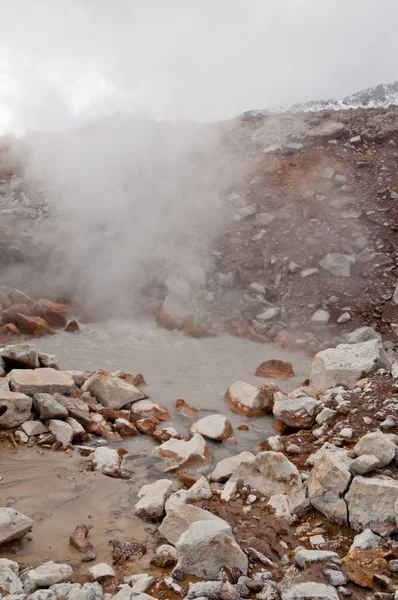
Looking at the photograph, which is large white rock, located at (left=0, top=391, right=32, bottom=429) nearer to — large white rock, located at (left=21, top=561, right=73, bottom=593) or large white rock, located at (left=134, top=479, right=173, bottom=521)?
large white rock, located at (left=134, top=479, right=173, bottom=521)

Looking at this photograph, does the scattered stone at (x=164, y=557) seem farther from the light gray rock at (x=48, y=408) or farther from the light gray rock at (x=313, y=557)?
the light gray rock at (x=48, y=408)

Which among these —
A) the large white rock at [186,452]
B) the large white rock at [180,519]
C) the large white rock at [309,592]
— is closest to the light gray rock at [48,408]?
the large white rock at [186,452]

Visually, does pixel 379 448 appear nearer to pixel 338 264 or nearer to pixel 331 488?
pixel 331 488

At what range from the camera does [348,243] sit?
31.8ft

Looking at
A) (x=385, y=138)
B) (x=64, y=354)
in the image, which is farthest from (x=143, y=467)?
(x=385, y=138)

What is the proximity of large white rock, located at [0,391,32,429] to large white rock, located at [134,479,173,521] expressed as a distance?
1.45 metres

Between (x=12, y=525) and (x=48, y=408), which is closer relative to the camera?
(x=12, y=525)

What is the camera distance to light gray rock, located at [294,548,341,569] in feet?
8.75

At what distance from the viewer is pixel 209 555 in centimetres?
265

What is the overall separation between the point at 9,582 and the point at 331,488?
1912 millimetres

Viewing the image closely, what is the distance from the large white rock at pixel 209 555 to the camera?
2.65 meters

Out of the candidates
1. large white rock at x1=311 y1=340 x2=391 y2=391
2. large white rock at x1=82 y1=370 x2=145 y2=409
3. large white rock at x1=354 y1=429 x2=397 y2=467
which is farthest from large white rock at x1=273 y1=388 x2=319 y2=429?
large white rock at x1=82 y1=370 x2=145 y2=409

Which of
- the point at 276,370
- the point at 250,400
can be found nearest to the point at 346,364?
the point at 250,400

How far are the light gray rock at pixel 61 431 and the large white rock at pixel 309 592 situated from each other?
8.46 feet
